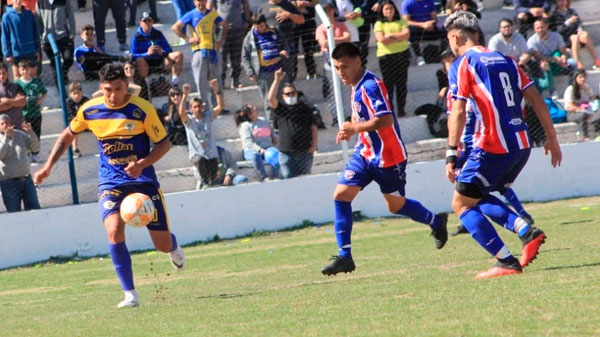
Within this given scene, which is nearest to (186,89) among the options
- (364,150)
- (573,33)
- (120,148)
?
(364,150)

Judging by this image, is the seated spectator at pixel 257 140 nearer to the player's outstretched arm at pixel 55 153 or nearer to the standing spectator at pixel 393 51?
the standing spectator at pixel 393 51

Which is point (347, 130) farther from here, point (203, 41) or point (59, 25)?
point (59, 25)

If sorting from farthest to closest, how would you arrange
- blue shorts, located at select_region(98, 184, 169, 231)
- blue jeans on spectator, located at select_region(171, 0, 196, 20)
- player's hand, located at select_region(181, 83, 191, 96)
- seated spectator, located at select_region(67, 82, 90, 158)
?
1. blue jeans on spectator, located at select_region(171, 0, 196, 20)
2. player's hand, located at select_region(181, 83, 191, 96)
3. seated spectator, located at select_region(67, 82, 90, 158)
4. blue shorts, located at select_region(98, 184, 169, 231)

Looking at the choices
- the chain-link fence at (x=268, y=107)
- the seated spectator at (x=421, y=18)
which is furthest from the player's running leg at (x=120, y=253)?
the seated spectator at (x=421, y=18)

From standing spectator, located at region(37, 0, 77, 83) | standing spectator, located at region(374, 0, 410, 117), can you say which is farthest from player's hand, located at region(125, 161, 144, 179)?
standing spectator, located at region(374, 0, 410, 117)

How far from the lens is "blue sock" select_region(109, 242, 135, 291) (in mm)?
9109

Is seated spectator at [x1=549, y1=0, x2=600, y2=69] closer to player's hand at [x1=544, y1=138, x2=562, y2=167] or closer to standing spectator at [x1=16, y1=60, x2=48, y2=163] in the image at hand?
standing spectator at [x1=16, y1=60, x2=48, y2=163]

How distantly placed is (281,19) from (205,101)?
82.8 inches

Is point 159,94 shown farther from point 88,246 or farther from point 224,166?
point 88,246

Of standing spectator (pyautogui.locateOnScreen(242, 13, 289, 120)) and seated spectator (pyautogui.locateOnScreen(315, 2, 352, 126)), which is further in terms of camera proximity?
standing spectator (pyautogui.locateOnScreen(242, 13, 289, 120))

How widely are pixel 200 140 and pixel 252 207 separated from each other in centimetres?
147

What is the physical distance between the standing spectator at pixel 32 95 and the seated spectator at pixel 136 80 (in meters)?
1.42

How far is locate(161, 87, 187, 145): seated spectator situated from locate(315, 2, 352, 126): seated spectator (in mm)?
2616

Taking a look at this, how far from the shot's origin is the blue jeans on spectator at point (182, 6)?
19.9m
